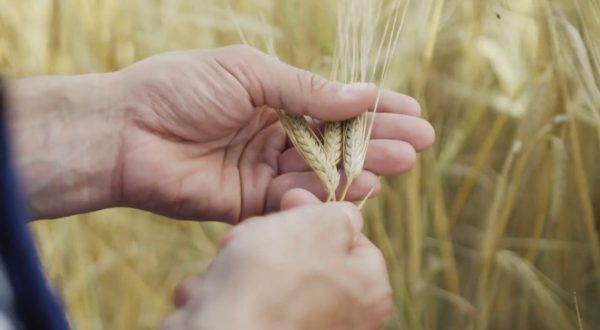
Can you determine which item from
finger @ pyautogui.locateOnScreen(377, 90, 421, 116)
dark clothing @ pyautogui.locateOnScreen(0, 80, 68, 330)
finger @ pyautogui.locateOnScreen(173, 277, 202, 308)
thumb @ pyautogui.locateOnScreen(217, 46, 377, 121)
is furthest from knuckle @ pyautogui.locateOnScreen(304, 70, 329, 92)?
dark clothing @ pyautogui.locateOnScreen(0, 80, 68, 330)

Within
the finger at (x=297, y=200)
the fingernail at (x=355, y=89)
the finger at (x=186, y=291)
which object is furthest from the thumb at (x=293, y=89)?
the finger at (x=186, y=291)

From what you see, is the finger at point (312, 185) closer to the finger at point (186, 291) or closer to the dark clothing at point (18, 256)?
the finger at point (186, 291)

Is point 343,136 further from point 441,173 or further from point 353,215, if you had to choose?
point 441,173

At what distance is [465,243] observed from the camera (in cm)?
116

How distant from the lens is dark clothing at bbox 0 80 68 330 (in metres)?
0.48

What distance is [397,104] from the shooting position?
2.98 feet

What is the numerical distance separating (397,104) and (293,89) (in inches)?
5.5

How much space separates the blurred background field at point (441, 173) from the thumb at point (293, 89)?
0.43 feet

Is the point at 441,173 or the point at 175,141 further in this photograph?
the point at 441,173

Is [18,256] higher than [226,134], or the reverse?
[18,256]

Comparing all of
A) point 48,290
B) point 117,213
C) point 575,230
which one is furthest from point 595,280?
point 48,290

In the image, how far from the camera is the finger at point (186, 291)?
1.96 ft

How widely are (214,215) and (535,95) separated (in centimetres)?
39

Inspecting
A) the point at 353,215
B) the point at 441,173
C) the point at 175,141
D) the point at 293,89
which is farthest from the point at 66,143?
the point at 441,173
